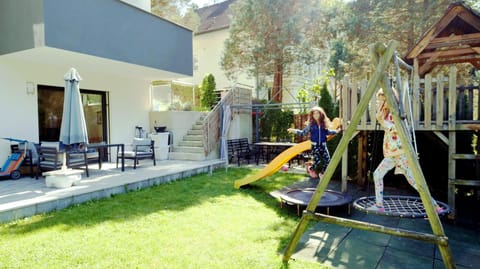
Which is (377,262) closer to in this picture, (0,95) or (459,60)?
(459,60)

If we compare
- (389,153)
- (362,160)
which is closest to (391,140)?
(389,153)

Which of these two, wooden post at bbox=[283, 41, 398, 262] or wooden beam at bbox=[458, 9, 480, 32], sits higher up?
wooden beam at bbox=[458, 9, 480, 32]

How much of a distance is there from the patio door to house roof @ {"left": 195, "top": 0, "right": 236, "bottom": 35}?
498 inches

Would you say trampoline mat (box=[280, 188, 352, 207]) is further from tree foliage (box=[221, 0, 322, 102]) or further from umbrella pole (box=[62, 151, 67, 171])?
tree foliage (box=[221, 0, 322, 102])

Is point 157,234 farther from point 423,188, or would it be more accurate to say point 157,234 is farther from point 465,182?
point 465,182

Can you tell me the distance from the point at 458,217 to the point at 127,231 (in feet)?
16.2

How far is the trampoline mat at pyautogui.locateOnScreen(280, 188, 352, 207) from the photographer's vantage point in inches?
189

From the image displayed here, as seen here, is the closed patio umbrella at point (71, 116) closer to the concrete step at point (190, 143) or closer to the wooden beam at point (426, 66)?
the concrete step at point (190, 143)

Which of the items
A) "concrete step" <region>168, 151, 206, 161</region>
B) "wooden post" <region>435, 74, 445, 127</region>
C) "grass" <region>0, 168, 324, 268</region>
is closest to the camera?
"grass" <region>0, 168, 324, 268</region>

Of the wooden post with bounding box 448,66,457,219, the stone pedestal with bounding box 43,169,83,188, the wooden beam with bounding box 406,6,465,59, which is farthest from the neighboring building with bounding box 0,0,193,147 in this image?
the wooden post with bounding box 448,66,457,219

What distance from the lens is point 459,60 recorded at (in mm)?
7871

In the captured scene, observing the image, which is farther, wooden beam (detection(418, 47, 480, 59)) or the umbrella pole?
wooden beam (detection(418, 47, 480, 59))

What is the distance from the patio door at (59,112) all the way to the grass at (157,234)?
13.8ft

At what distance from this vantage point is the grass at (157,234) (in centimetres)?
326
